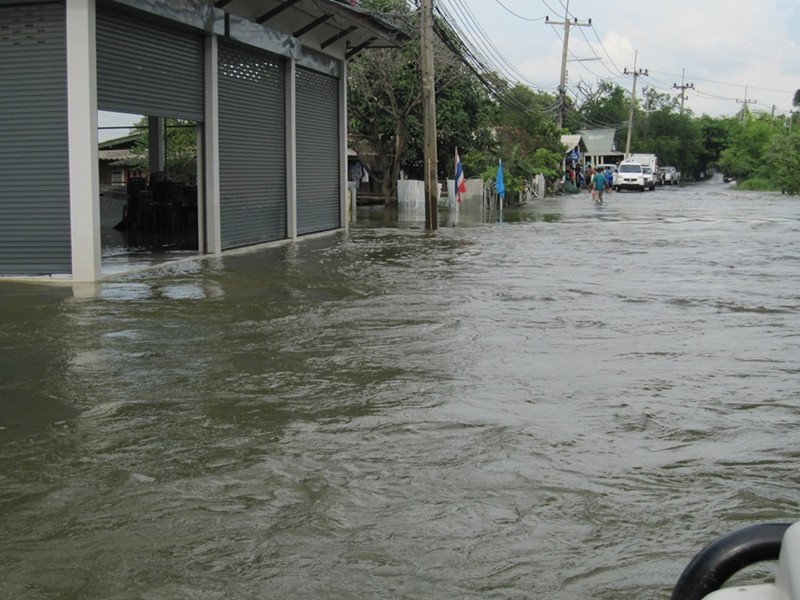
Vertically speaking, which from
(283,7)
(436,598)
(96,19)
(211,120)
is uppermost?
(283,7)

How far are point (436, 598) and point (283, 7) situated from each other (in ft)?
58.5

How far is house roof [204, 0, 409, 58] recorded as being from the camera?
67.4ft

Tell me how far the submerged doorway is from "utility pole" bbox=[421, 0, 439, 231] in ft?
20.0

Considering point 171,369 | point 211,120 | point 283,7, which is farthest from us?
point 283,7

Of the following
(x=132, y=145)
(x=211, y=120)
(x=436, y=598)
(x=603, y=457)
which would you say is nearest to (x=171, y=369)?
(x=603, y=457)

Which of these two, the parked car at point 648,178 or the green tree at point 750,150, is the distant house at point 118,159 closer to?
the parked car at point 648,178

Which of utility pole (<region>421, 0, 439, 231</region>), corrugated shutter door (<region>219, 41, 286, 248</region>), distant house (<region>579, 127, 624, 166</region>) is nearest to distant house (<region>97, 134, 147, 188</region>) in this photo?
utility pole (<region>421, 0, 439, 231</region>)

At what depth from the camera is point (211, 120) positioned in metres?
A: 18.8

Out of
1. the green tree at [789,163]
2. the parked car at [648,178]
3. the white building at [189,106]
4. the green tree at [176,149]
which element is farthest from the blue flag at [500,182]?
the parked car at [648,178]

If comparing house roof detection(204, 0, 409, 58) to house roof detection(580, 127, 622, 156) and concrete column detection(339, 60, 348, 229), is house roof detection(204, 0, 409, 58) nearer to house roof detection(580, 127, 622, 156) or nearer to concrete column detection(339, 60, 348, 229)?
concrete column detection(339, 60, 348, 229)

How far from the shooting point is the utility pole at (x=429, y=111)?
2616 centimetres

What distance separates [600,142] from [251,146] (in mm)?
86224

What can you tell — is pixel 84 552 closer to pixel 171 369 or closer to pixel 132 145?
pixel 171 369

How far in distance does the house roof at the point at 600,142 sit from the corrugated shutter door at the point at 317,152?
254 feet
